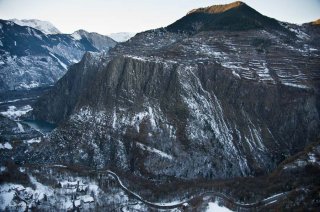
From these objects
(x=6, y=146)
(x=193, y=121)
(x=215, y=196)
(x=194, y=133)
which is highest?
(x=193, y=121)

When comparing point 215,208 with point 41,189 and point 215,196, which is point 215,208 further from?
point 41,189

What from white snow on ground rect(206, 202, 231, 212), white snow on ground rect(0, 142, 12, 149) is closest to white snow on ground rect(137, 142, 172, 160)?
white snow on ground rect(206, 202, 231, 212)

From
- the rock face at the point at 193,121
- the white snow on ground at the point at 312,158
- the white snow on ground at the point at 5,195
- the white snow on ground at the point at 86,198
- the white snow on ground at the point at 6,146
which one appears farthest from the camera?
the white snow on ground at the point at 6,146

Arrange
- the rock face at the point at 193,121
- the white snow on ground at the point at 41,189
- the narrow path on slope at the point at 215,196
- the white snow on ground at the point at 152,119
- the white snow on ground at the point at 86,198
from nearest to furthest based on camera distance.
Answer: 1. the narrow path on slope at the point at 215,196
2. the white snow on ground at the point at 86,198
3. the white snow on ground at the point at 41,189
4. the rock face at the point at 193,121
5. the white snow on ground at the point at 152,119

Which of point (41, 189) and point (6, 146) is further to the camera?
point (6, 146)

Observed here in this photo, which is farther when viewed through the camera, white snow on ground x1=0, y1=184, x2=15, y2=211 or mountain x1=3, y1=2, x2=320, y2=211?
mountain x1=3, y1=2, x2=320, y2=211

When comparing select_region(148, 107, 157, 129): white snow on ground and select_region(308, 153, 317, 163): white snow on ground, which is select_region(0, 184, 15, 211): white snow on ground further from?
select_region(308, 153, 317, 163): white snow on ground

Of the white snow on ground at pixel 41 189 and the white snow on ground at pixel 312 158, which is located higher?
the white snow on ground at pixel 312 158

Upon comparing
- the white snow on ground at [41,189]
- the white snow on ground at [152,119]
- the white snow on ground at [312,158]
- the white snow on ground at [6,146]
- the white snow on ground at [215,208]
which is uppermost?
the white snow on ground at [152,119]

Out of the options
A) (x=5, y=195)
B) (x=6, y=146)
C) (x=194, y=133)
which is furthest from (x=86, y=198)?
(x=6, y=146)

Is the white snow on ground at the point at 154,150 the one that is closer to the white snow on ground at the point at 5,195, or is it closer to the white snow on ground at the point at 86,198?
the white snow on ground at the point at 86,198

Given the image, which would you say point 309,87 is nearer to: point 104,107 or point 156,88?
point 156,88

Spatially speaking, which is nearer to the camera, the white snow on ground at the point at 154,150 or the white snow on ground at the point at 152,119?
the white snow on ground at the point at 154,150

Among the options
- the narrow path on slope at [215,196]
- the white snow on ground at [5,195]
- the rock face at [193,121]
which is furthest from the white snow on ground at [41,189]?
the rock face at [193,121]
